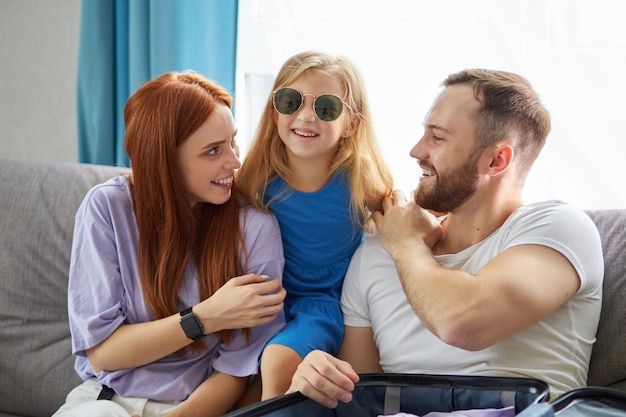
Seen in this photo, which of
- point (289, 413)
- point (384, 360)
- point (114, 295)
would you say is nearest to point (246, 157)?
point (114, 295)

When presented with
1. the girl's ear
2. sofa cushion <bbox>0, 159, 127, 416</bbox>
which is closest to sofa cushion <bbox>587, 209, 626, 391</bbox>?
the girl's ear

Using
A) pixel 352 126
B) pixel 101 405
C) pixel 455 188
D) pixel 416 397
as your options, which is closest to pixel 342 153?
pixel 352 126

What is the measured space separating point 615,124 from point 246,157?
114 cm

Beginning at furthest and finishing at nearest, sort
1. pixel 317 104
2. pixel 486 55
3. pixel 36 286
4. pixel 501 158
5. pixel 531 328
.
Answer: pixel 486 55 → pixel 36 286 → pixel 317 104 → pixel 501 158 → pixel 531 328

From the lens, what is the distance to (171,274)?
5.88 ft

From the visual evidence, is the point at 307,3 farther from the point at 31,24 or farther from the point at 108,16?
the point at 31,24

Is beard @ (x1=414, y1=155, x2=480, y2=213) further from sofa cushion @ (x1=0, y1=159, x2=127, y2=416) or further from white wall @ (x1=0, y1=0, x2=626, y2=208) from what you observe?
sofa cushion @ (x1=0, y1=159, x2=127, y2=416)

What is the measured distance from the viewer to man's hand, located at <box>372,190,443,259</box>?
1772 millimetres

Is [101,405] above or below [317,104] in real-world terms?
below

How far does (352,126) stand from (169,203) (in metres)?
0.51

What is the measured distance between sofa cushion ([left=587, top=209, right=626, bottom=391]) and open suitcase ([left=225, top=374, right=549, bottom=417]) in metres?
0.39

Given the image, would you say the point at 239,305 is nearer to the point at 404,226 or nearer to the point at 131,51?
the point at 404,226

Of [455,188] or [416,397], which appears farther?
[455,188]

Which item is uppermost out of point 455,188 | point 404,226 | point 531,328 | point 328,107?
point 328,107
